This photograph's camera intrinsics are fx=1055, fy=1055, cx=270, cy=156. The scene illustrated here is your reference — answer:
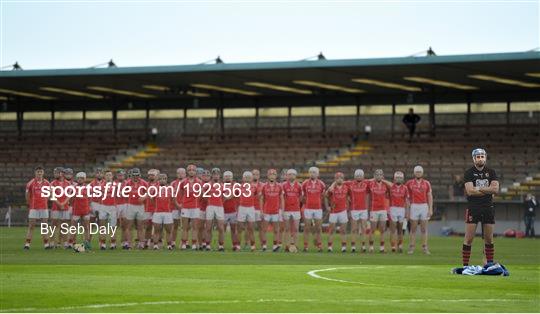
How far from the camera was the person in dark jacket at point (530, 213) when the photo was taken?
44.8 m

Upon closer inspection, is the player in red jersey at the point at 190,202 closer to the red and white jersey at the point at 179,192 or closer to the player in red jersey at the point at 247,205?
the red and white jersey at the point at 179,192

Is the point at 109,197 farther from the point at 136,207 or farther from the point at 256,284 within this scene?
the point at 256,284

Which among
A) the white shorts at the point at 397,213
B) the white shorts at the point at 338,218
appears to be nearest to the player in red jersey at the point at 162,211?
the white shorts at the point at 338,218

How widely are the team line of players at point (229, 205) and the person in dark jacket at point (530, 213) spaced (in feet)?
48.7

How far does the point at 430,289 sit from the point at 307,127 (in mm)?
43089

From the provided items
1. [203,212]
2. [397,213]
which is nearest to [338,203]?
[397,213]

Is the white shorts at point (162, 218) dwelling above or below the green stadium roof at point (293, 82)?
below

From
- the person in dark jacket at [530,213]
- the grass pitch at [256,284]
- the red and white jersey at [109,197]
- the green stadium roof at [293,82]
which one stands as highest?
the green stadium roof at [293,82]

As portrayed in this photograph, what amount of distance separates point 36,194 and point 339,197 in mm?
8955

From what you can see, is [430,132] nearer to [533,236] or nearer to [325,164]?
[325,164]

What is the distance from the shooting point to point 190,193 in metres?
31.4

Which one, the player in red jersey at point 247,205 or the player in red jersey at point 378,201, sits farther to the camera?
the player in red jersey at point 247,205

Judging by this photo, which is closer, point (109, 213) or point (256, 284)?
point (256, 284)

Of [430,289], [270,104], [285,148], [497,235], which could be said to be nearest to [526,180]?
[497,235]
